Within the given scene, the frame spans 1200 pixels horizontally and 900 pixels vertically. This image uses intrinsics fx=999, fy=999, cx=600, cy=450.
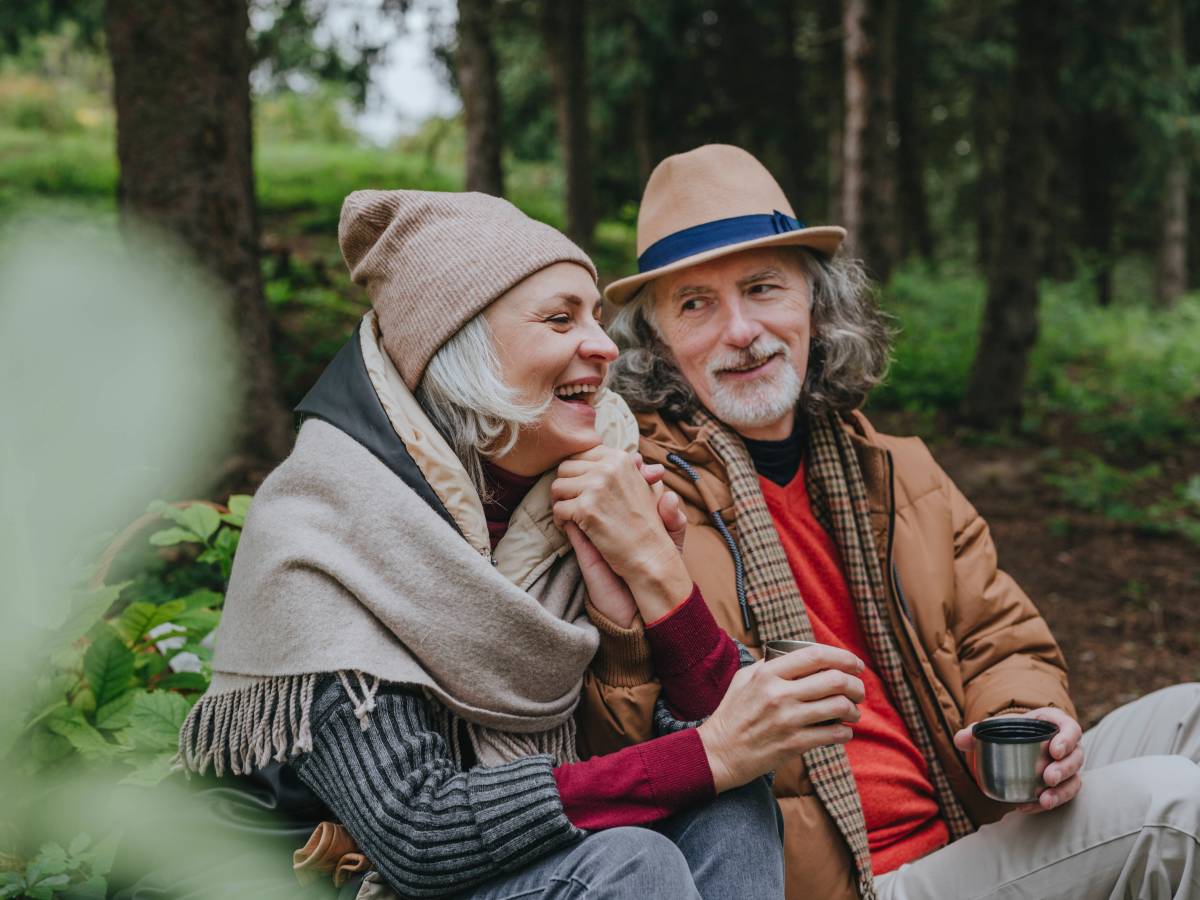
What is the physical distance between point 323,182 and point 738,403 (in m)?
13.9

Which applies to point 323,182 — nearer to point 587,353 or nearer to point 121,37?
point 121,37

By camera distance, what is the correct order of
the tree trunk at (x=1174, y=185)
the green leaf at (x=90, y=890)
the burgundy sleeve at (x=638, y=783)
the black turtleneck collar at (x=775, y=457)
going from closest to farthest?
the burgundy sleeve at (x=638, y=783) → the green leaf at (x=90, y=890) → the black turtleneck collar at (x=775, y=457) → the tree trunk at (x=1174, y=185)

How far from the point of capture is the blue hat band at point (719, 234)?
8.48 ft

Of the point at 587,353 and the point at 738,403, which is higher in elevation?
the point at 587,353

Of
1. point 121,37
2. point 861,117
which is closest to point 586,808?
point 121,37

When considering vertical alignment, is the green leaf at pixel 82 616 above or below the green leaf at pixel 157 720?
above

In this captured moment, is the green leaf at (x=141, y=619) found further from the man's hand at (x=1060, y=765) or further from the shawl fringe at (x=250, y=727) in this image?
the man's hand at (x=1060, y=765)

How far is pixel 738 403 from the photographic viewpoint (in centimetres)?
257

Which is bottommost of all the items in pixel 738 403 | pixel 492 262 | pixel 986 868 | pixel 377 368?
pixel 986 868

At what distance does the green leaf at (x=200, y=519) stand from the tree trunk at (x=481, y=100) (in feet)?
22.3

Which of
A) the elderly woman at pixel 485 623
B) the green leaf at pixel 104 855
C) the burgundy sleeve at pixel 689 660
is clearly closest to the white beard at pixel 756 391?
the elderly woman at pixel 485 623

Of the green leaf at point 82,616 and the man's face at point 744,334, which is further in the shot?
the man's face at point 744,334

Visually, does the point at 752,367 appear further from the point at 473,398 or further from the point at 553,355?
the point at 473,398

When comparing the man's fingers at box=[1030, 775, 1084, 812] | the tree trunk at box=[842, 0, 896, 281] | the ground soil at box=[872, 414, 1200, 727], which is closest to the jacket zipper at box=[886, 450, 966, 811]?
the man's fingers at box=[1030, 775, 1084, 812]
